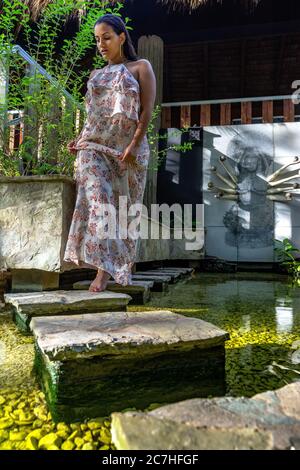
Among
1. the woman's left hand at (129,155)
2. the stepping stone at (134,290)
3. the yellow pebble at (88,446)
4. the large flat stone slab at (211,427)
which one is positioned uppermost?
the woman's left hand at (129,155)

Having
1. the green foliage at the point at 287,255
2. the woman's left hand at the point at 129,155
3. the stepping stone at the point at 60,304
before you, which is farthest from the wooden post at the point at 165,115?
the stepping stone at the point at 60,304

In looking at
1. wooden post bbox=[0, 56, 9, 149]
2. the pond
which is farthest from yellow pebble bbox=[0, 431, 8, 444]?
wooden post bbox=[0, 56, 9, 149]

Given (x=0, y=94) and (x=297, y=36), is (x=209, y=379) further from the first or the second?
(x=297, y=36)

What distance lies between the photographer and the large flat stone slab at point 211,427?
1.73ft

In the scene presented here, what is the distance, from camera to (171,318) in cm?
125

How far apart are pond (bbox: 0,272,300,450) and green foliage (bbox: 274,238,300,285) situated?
3522 mm

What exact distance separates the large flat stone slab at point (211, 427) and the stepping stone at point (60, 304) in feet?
3.55

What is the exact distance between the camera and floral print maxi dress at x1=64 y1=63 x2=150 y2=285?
6.28 feet

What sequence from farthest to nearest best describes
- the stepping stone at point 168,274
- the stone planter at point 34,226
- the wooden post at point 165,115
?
the wooden post at point 165,115, the stepping stone at point 168,274, the stone planter at point 34,226

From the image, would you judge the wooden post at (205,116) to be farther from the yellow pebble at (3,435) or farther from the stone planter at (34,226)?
the yellow pebble at (3,435)

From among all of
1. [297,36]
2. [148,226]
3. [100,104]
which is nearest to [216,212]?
[148,226]

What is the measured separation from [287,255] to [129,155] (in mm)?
5131

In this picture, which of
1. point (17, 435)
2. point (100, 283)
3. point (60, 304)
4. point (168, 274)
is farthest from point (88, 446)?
point (168, 274)
